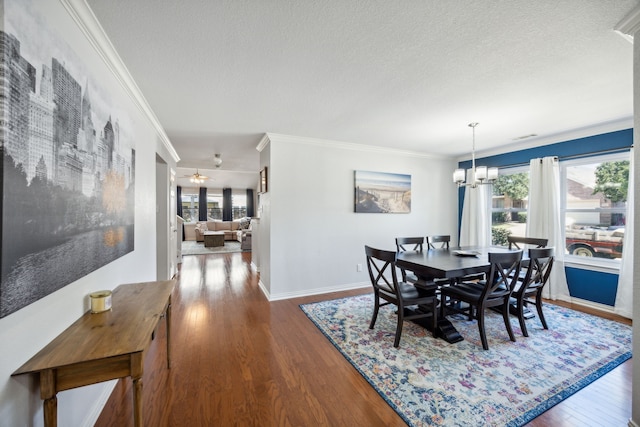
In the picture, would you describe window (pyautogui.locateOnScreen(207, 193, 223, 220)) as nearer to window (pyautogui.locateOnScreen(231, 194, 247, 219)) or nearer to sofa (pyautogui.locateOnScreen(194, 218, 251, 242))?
window (pyautogui.locateOnScreen(231, 194, 247, 219))

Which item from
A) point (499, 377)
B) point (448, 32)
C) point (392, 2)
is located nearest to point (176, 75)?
point (392, 2)

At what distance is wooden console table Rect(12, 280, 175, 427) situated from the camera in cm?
101

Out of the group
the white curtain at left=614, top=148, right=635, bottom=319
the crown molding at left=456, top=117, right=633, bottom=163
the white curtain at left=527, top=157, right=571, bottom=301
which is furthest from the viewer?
the white curtain at left=527, top=157, right=571, bottom=301

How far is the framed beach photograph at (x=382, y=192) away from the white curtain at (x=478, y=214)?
4.06 feet

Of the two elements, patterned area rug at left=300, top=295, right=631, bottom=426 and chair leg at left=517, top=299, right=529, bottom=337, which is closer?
patterned area rug at left=300, top=295, right=631, bottom=426

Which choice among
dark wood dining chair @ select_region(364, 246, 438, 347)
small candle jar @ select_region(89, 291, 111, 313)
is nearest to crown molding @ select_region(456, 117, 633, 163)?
dark wood dining chair @ select_region(364, 246, 438, 347)

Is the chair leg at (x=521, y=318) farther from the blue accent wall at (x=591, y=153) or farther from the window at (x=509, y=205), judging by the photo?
the window at (x=509, y=205)

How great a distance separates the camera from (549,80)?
85.6 inches

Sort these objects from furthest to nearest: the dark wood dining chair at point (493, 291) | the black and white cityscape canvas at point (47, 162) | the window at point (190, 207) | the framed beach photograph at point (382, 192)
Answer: the window at point (190, 207) < the framed beach photograph at point (382, 192) < the dark wood dining chair at point (493, 291) < the black and white cityscape canvas at point (47, 162)

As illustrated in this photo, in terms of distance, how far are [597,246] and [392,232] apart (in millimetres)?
2787

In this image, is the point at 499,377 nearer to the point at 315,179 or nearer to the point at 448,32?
the point at 448,32

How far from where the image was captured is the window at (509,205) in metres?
4.33

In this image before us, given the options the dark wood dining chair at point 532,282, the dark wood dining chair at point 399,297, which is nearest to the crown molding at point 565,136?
the dark wood dining chair at point 532,282

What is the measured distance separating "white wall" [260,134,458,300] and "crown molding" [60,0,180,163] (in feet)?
5.52
